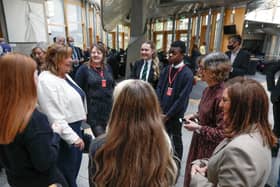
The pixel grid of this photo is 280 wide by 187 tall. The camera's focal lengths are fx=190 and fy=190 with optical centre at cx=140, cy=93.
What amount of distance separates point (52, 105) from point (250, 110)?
124cm

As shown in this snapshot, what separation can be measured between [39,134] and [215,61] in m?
1.23

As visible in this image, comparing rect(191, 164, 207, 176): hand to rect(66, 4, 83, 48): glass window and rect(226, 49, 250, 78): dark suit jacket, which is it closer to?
rect(226, 49, 250, 78): dark suit jacket

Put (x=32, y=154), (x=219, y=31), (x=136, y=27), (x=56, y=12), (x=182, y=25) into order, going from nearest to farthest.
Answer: (x=32, y=154), (x=136, y=27), (x=219, y=31), (x=56, y=12), (x=182, y=25)

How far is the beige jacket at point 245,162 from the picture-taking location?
767mm

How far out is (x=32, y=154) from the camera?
883 mm

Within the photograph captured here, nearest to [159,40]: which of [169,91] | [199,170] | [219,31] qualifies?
[219,31]

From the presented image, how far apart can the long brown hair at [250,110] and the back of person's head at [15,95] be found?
3.20ft

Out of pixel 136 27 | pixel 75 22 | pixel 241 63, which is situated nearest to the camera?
pixel 241 63

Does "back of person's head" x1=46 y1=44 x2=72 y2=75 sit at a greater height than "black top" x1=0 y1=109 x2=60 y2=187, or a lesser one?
greater

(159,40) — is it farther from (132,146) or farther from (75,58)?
(132,146)

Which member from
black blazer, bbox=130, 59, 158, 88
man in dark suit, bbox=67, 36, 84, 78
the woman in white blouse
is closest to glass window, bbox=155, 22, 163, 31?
man in dark suit, bbox=67, 36, 84, 78

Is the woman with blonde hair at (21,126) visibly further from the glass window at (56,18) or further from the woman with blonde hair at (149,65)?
the glass window at (56,18)

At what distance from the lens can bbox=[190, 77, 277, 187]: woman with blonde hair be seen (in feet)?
2.54

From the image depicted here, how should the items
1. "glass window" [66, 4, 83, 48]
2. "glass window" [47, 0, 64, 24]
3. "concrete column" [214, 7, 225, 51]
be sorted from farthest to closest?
"glass window" [66, 4, 83, 48] < "glass window" [47, 0, 64, 24] < "concrete column" [214, 7, 225, 51]
